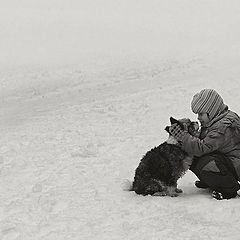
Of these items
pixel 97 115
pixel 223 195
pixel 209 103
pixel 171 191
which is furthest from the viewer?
pixel 97 115

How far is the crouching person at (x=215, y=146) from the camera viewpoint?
6.49 meters

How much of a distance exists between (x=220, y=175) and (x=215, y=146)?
0.39 metres

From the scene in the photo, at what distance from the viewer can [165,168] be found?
6.71 m

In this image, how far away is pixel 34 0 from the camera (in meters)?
39.4

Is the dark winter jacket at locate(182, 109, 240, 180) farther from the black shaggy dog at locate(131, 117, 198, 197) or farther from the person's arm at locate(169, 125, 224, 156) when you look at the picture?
the black shaggy dog at locate(131, 117, 198, 197)

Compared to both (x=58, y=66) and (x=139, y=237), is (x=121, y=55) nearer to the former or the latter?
(x=58, y=66)

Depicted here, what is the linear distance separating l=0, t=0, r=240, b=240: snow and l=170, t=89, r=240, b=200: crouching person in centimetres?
26

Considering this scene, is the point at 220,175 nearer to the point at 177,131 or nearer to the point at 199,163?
the point at 199,163

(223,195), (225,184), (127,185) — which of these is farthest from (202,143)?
(127,185)

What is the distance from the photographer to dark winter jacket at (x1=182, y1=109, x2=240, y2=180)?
6.50 metres

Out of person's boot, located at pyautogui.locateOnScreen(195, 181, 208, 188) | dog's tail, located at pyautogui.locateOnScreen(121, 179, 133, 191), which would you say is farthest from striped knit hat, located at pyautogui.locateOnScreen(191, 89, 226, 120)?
dog's tail, located at pyautogui.locateOnScreen(121, 179, 133, 191)

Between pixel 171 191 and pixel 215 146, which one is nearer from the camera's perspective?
pixel 215 146

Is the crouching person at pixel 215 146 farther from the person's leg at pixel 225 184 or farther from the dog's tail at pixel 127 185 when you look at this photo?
the dog's tail at pixel 127 185

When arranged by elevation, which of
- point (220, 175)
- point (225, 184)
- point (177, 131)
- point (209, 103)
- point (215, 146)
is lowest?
point (225, 184)
